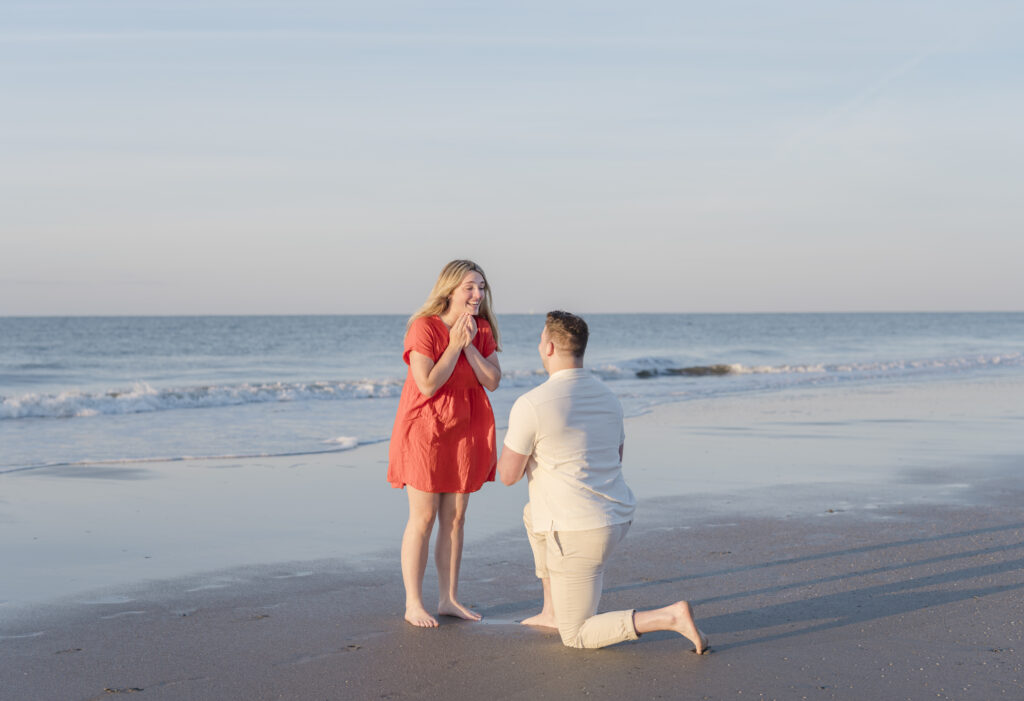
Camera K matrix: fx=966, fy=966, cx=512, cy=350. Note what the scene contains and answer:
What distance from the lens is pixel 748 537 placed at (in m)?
6.46

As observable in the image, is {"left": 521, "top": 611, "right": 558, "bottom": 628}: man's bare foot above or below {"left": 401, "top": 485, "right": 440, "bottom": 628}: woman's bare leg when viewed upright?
A: below

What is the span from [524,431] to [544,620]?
1.05 metres

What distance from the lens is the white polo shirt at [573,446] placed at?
4.11 m

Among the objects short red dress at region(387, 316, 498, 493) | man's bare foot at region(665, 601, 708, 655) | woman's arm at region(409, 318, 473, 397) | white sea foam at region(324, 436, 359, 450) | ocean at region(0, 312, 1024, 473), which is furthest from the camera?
ocean at region(0, 312, 1024, 473)

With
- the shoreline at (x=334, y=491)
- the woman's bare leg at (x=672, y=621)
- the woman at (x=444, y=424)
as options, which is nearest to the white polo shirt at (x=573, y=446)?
the woman's bare leg at (x=672, y=621)

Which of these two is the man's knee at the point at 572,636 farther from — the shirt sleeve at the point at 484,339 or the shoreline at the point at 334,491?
the shoreline at the point at 334,491

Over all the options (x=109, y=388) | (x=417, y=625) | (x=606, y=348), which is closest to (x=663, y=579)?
(x=417, y=625)

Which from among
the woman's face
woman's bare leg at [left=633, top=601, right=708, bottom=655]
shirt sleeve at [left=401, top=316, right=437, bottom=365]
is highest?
the woman's face

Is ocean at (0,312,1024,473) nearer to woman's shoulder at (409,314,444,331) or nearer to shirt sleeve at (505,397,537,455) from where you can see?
woman's shoulder at (409,314,444,331)

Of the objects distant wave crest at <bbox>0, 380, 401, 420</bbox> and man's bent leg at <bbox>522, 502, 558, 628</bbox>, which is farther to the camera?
distant wave crest at <bbox>0, 380, 401, 420</bbox>

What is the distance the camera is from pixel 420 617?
4617 millimetres

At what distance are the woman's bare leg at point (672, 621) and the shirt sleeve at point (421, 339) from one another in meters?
1.53

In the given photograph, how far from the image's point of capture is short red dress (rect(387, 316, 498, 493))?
15.3 feet

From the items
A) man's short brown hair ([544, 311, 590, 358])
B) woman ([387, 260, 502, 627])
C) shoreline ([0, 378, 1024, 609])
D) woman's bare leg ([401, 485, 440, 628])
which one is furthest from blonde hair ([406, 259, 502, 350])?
shoreline ([0, 378, 1024, 609])
